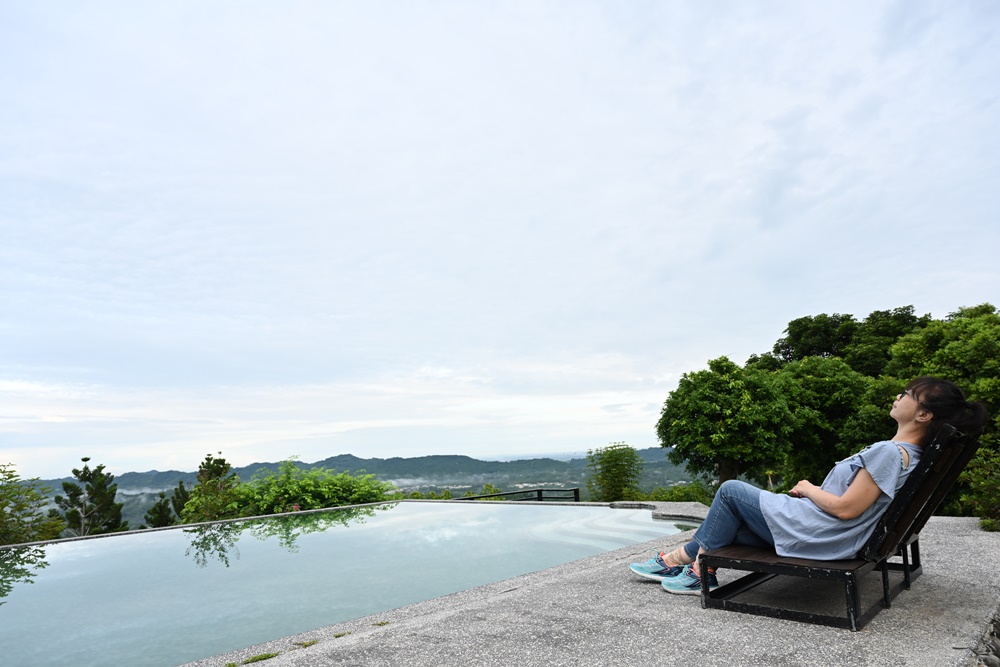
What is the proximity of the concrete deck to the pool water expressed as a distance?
130cm

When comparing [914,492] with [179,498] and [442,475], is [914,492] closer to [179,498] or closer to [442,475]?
[442,475]

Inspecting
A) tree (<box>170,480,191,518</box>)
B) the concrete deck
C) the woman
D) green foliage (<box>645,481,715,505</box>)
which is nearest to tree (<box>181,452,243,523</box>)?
tree (<box>170,480,191,518</box>)

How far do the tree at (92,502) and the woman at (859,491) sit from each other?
2282cm

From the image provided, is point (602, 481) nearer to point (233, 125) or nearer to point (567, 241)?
point (567, 241)

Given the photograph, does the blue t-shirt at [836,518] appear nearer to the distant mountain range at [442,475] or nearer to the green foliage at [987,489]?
the green foliage at [987,489]

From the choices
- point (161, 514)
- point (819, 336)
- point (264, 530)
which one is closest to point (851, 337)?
point (819, 336)

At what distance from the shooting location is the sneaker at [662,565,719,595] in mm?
3156

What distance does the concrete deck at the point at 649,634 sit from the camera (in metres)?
2.27

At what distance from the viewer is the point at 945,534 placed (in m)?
5.10

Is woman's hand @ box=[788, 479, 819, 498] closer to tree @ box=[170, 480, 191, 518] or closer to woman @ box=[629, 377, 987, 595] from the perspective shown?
woman @ box=[629, 377, 987, 595]

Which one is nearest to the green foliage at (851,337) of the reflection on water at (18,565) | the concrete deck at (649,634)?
the concrete deck at (649,634)

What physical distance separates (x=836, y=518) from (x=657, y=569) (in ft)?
4.05

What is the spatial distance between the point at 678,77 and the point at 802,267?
607 centimetres

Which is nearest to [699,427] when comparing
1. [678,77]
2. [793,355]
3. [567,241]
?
[567,241]
